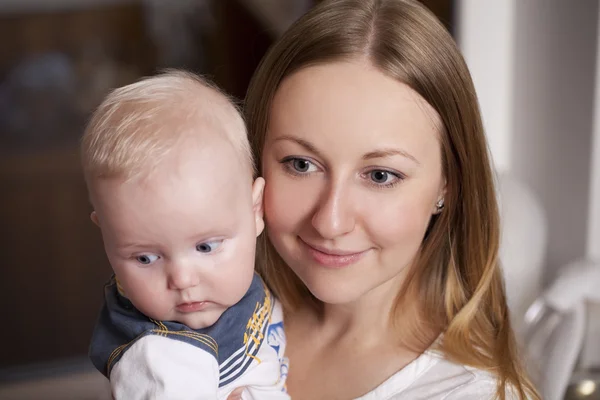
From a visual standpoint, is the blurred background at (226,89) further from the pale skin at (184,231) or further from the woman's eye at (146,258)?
the woman's eye at (146,258)

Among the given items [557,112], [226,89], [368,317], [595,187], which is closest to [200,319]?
[368,317]

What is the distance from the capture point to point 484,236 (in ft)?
5.10

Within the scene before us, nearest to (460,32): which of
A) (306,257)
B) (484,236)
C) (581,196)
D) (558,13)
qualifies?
(558,13)

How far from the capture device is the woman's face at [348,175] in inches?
53.0

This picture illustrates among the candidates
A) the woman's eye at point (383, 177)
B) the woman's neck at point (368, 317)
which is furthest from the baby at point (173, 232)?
the woman's neck at point (368, 317)

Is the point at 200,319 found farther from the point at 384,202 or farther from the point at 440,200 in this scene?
the point at 440,200

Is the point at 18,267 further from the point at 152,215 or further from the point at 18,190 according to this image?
the point at 152,215

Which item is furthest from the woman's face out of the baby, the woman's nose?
the baby

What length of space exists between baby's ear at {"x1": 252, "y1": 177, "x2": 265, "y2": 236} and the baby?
47 mm

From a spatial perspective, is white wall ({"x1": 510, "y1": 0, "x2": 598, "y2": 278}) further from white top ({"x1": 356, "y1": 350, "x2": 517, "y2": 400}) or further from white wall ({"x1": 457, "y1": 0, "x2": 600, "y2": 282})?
white top ({"x1": 356, "y1": 350, "x2": 517, "y2": 400})

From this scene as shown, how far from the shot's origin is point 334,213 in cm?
136

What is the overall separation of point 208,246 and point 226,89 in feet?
10.7

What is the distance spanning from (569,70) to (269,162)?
1043 mm

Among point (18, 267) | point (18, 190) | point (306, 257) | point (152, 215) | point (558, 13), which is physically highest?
point (558, 13)
